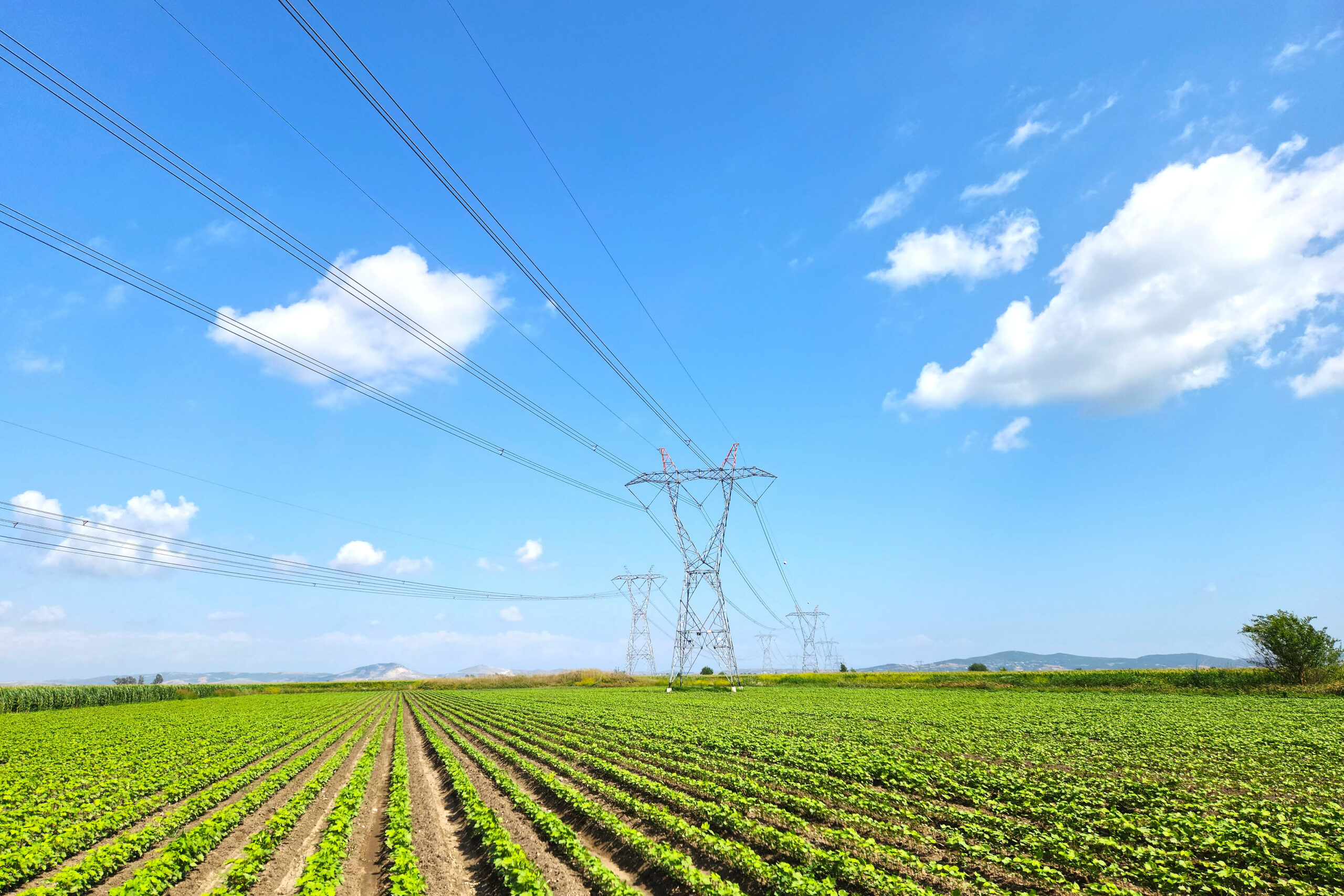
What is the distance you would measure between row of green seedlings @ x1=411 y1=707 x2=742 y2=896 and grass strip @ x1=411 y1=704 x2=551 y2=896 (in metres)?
2.21

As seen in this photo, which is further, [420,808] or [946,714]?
[946,714]

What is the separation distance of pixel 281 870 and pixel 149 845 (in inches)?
187

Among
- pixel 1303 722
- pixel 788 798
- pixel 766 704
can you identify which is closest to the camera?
pixel 788 798

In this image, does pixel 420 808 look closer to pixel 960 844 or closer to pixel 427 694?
pixel 960 844

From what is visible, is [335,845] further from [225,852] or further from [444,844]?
[225,852]

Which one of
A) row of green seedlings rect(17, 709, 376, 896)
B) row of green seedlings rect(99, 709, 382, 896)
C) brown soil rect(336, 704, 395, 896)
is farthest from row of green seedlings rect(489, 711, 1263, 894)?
row of green seedlings rect(17, 709, 376, 896)

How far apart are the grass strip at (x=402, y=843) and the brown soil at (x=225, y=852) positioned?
3.25 m

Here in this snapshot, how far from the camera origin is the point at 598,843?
48.8 feet

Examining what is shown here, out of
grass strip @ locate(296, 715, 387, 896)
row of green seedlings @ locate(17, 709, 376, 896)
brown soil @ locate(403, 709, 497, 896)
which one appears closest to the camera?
grass strip @ locate(296, 715, 387, 896)

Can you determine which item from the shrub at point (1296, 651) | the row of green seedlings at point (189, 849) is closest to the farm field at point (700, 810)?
the row of green seedlings at point (189, 849)

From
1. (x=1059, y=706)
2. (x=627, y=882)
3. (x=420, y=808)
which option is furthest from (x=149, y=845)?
(x=1059, y=706)

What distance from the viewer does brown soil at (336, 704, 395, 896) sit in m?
12.3

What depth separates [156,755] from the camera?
93.2 feet

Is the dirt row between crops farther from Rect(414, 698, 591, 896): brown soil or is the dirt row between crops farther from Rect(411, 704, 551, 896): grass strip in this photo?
Rect(411, 704, 551, 896): grass strip
